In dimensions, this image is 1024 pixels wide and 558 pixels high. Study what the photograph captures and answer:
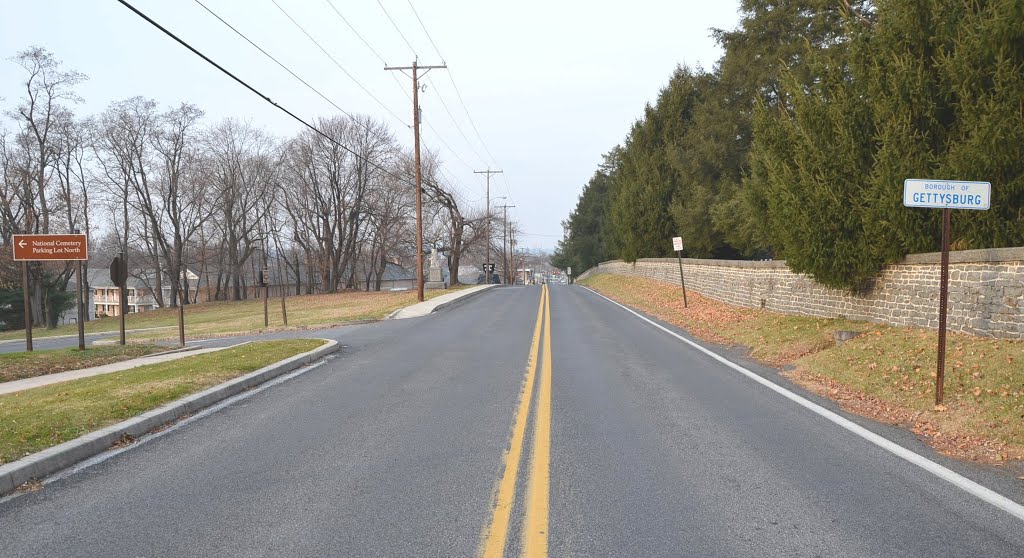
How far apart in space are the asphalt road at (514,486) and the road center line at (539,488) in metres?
0.02

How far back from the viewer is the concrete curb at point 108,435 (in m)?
4.97

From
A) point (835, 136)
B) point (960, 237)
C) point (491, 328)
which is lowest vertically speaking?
point (491, 328)

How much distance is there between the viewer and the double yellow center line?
3.76 meters

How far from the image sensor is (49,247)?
15.7 metres

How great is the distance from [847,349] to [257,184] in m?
51.8

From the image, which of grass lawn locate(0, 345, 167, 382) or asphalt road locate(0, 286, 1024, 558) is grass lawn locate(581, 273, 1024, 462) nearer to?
asphalt road locate(0, 286, 1024, 558)

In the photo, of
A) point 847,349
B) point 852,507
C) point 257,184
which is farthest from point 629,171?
point 852,507

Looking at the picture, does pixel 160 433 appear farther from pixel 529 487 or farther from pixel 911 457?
pixel 911 457

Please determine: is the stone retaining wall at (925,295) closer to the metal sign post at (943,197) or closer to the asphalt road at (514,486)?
the metal sign post at (943,197)

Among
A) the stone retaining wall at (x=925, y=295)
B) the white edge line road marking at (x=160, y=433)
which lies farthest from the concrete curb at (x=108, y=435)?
the stone retaining wall at (x=925, y=295)

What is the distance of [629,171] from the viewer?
155ft

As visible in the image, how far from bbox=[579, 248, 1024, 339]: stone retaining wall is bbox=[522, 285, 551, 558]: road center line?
6.42 m

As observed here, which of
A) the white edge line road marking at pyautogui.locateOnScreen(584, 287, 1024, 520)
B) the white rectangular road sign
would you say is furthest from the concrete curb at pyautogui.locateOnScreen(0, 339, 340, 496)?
the white rectangular road sign

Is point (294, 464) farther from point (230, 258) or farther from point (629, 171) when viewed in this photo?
point (230, 258)
